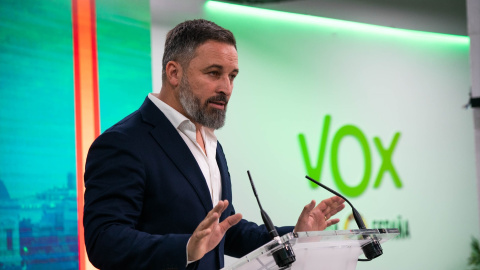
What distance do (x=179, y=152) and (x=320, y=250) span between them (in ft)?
1.98

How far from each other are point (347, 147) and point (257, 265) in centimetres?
531

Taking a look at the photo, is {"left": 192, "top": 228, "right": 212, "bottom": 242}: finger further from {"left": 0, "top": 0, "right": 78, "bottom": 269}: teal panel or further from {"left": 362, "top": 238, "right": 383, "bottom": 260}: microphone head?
{"left": 0, "top": 0, "right": 78, "bottom": 269}: teal panel

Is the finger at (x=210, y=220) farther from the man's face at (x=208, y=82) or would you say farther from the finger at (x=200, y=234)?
the man's face at (x=208, y=82)

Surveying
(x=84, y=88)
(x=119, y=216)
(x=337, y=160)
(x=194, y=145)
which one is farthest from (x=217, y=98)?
→ (x=337, y=160)

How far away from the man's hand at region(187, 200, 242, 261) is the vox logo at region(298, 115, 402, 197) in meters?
4.85

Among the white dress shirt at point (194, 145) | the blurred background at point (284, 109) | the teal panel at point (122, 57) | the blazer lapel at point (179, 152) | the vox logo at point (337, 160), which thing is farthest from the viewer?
the vox logo at point (337, 160)

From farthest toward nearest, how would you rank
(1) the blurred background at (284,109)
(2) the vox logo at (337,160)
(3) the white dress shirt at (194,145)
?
1. (2) the vox logo at (337,160)
2. (1) the blurred background at (284,109)
3. (3) the white dress shirt at (194,145)

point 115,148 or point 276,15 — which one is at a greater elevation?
point 276,15

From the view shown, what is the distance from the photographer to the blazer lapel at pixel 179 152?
212cm

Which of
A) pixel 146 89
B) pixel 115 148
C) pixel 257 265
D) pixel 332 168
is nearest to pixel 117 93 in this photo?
pixel 146 89

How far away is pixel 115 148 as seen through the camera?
79.9 inches

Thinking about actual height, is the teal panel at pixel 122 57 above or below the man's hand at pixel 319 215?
above

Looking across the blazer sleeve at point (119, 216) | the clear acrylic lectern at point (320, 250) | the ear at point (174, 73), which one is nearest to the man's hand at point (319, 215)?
the clear acrylic lectern at point (320, 250)

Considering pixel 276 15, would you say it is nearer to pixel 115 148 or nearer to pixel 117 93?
pixel 117 93
